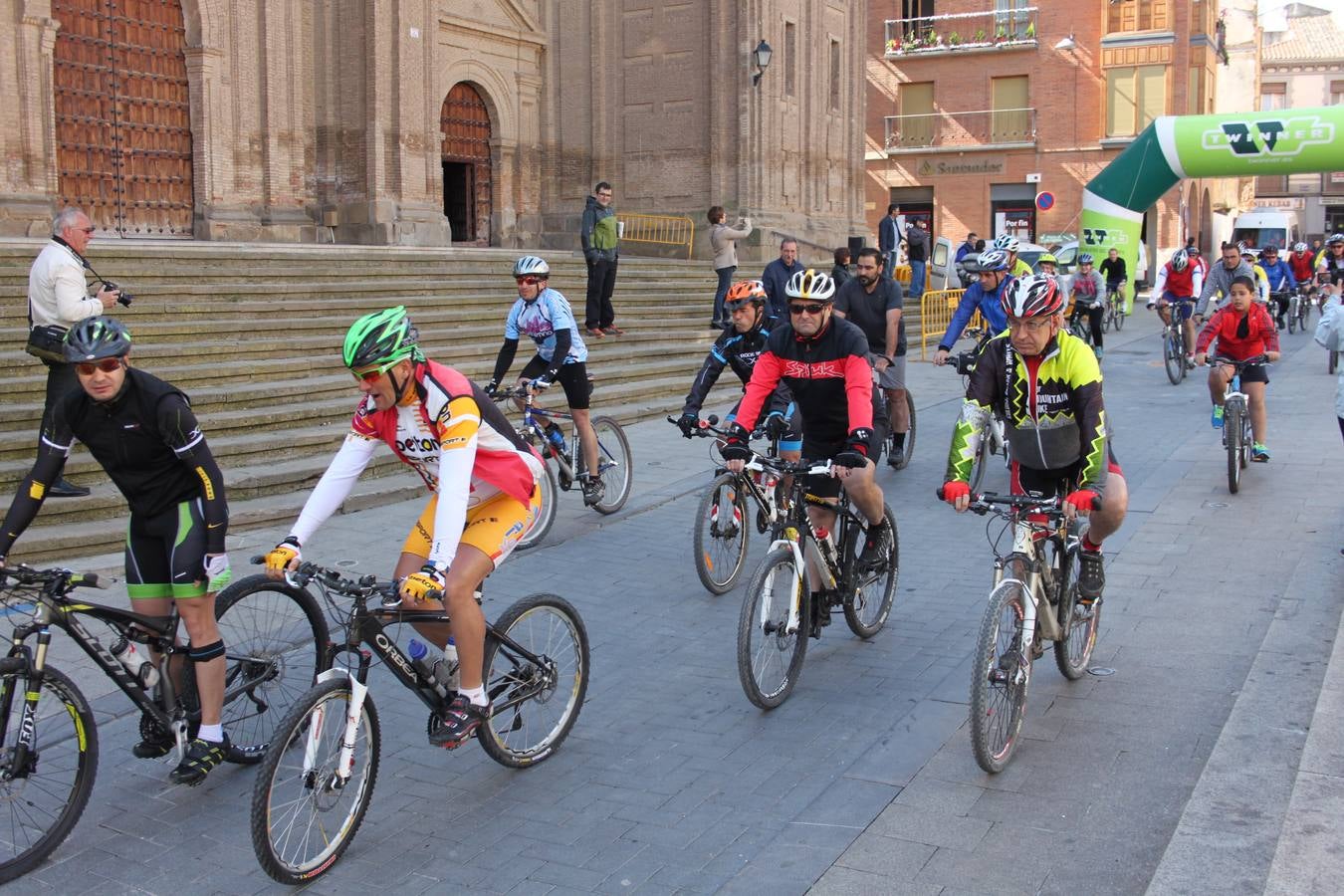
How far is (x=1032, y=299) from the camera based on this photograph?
5344 mm

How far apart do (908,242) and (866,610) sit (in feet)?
67.1

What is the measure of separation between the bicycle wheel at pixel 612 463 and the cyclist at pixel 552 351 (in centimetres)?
17

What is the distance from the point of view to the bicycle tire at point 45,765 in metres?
4.29

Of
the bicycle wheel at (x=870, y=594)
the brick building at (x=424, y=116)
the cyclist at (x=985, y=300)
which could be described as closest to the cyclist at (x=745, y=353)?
the bicycle wheel at (x=870, y=594)

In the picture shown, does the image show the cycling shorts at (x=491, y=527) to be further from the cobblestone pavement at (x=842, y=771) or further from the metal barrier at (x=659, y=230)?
the metal barrier at (x=659, y=230)

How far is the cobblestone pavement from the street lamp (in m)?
18.7

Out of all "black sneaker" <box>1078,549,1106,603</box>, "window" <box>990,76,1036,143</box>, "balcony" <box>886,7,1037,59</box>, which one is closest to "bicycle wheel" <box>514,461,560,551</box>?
"black sneaker" <box>1078,549,1106,603</box>

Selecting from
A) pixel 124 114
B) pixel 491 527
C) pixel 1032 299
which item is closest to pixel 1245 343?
pixel 1032 299

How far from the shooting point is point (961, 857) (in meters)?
4.38

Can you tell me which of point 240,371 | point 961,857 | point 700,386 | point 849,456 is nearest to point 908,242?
point 240,371

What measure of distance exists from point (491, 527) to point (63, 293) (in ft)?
17.4

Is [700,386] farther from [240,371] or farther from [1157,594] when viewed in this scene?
[240,371]

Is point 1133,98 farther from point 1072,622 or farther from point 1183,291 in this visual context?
point 1072,622

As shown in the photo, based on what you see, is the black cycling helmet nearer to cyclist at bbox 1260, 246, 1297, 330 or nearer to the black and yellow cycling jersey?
the black and yellow cycling jersey
